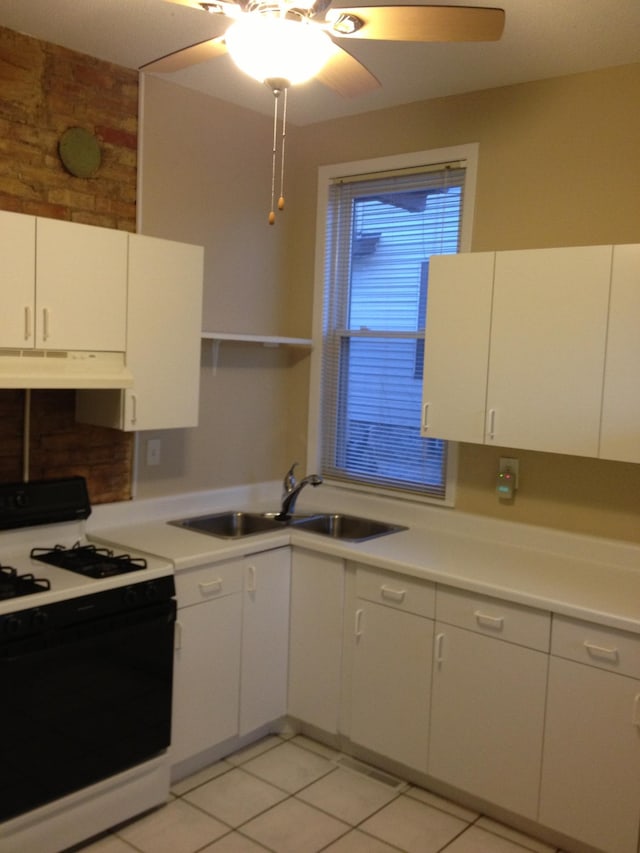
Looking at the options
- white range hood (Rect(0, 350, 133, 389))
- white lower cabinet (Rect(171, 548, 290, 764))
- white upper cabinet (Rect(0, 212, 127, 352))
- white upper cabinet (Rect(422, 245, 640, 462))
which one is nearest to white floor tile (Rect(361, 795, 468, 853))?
white lower cabinet (Rect(171, 548, 290, 764))

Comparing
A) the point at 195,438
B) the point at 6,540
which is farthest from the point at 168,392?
the point at 6,540

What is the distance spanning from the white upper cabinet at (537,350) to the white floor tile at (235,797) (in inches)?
58.8

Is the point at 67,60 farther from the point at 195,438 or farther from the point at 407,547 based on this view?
the point at 407,547

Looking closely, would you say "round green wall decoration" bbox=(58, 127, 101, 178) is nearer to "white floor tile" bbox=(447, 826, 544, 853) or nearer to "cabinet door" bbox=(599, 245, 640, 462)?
"cabinet door" bbox=(599, 245, 640, 462)

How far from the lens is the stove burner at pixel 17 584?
234cm

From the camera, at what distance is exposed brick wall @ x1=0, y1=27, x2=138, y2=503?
2844 millimetres

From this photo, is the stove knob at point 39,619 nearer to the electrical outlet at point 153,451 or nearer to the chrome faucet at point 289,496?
the electrical outlet at point 153,451

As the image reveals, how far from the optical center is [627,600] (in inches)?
99.8

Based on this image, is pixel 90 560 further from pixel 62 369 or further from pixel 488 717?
pixel 488 717

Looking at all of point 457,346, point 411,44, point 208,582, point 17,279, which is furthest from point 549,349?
point 17,279

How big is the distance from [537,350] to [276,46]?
1497mm

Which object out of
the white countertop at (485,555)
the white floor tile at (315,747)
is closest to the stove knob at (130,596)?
the white countertop at (485,555)

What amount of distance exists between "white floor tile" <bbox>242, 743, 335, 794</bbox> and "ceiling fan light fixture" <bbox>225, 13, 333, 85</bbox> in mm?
2456

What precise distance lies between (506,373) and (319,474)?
4.45ft
